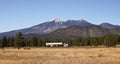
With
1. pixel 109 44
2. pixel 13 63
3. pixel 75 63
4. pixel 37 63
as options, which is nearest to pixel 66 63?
pixel 75 63

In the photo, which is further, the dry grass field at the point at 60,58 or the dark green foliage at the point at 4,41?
the dark green foliage at the point at 4,41

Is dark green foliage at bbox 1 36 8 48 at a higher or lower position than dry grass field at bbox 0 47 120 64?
higher

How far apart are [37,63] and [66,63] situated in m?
3.88

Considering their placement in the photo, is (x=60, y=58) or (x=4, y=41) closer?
(x=60, y=58)

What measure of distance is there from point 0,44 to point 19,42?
113 feet

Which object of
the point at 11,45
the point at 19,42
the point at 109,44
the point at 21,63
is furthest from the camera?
the point at 11,45

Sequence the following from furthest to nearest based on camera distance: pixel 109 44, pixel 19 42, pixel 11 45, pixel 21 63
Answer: pixel 11 45, pixel 109 44, pixel 19 42, pixel 21 63

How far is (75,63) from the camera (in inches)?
1543

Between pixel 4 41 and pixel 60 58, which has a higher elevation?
pixel 4 41

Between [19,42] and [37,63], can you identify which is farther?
[19,42]

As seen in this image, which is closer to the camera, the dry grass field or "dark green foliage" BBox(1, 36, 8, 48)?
the dry grass field

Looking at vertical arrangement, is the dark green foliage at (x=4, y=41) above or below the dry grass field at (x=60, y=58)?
above

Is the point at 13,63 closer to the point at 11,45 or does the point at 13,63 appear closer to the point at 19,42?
the point at 19,42

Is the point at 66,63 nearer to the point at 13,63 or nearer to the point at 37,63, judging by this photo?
the point at 37,63
